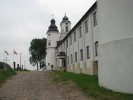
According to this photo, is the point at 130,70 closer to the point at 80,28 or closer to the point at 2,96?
the point at 2,96

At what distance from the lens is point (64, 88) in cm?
1748

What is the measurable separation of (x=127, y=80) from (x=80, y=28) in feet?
74.3

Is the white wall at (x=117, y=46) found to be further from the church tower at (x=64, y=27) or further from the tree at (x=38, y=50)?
the tree at (x=38, y=50)

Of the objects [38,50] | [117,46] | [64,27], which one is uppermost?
[64,27]

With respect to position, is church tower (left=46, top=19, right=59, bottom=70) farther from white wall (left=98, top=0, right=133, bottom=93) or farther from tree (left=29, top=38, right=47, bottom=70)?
white wall (left=98, top=0, right=133, bottom=93)

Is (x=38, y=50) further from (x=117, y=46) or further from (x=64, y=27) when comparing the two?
(x=117, y=46)

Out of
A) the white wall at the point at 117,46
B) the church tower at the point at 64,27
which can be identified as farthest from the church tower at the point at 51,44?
the white wall at the point at 117,46

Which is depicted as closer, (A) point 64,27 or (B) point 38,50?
(A) point 64,27

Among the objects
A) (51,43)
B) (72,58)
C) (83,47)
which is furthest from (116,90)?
(51,43)

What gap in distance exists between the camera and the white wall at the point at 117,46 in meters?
15.0

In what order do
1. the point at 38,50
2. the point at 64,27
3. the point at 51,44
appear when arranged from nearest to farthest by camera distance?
the point at 51,44, the point at 64,27, the point at 38,50

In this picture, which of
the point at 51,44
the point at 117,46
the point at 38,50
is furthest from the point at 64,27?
the point at 117,46

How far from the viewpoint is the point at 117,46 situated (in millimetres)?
15562

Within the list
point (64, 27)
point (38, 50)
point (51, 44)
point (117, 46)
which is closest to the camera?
point (117, 46)
